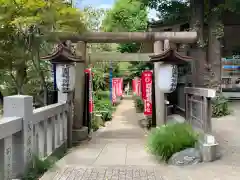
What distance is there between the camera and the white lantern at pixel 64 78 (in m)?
9.02

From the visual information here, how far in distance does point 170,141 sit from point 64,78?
361cm

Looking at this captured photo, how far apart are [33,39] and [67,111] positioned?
2.91m

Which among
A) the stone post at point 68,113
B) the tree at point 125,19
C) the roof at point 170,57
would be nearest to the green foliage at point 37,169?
the stone post at point 68,113

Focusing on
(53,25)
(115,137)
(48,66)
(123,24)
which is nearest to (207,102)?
(115,137)

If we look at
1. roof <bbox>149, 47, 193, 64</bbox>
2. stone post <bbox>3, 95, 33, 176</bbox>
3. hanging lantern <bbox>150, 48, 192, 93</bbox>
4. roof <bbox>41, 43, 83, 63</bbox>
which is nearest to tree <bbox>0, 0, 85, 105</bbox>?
roof <bbox>41, 43, 83, 63</bbox>

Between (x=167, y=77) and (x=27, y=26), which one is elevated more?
(x=27, y=26)

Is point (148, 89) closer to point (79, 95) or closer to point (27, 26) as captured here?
point (79, 95)

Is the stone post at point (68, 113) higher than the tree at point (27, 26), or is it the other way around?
the tree at point (27, 26)

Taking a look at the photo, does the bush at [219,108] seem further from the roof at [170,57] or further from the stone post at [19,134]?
the stone post at [19,134]

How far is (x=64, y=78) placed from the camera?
905cm

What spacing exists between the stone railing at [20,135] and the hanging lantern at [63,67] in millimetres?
1876

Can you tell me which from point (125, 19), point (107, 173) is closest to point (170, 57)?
point (107, 173)

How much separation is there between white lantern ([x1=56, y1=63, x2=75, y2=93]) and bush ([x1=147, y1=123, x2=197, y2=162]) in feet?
9.61

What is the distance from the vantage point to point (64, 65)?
9.16 metres
